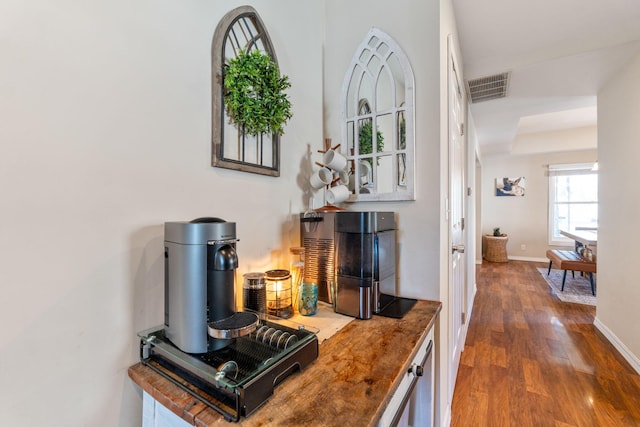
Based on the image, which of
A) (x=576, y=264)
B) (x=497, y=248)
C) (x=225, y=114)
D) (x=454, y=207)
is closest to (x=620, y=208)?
(x=454, y=207)

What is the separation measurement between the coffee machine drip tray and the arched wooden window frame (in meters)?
0.61

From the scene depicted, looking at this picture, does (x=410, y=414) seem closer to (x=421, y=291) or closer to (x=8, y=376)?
(x=421, y=291)

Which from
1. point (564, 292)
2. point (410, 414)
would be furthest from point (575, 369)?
point (564, 292)

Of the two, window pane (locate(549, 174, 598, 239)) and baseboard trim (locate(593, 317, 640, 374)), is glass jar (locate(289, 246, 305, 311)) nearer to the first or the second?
baseboard trim (locate(593, 317, 640, 374))

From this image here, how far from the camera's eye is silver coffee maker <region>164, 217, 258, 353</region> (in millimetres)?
725

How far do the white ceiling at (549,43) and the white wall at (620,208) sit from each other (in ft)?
0.76

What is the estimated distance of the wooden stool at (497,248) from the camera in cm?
607

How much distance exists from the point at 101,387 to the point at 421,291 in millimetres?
1225

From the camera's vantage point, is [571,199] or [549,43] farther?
[571,199]

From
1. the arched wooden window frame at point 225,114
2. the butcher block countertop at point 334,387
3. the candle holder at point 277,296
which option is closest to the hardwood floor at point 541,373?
the butcher block countertop at point 334,387

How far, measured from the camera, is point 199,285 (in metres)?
0.73

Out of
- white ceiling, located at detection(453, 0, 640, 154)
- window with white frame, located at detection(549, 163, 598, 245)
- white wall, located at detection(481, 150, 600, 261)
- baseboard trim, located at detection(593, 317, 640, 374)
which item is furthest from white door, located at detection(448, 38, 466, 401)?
window with white frame, located at detection(549, 163, 598, 245)

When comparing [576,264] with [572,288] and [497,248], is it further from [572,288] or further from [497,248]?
[497,248]

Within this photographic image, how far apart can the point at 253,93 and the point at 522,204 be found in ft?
23.5
